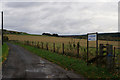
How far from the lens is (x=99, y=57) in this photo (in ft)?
32.4

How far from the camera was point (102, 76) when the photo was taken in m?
7.62

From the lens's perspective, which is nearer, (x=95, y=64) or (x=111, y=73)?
(x=111, y=73)

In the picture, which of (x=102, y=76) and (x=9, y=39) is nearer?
(x=102, y=76)

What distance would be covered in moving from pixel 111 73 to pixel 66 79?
9.02 feet

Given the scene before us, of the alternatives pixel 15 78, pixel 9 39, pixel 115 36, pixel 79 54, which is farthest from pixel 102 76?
pixel 9 39

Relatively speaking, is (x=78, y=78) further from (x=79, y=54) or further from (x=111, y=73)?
(x=79, y=54)

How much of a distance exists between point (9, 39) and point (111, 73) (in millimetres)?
68552

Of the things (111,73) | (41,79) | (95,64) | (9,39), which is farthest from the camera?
(9,39)

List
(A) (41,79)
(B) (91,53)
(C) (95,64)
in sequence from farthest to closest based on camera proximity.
Answer: 1. (B) (91,53)
2. (C) (95,64)
3. (A) (41,79)

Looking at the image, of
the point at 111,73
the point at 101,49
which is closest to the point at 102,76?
the point at 111,73

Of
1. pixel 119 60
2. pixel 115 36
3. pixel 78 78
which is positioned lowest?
pixel 78 78

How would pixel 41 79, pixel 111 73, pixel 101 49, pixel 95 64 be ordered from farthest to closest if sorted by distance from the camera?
pixel 95 64 → pixel 101 49 → pixel 111 73 → pixel 41 79

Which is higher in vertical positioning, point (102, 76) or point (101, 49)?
point (101, 49)

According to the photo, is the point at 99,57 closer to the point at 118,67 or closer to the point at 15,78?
the point at 118,67
